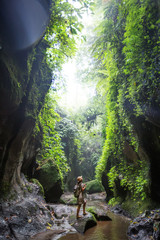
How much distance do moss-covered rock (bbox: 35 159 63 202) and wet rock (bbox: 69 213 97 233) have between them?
3937 millimetres

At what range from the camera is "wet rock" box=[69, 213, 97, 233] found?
5489 mm

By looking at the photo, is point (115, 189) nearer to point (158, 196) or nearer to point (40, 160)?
point (158, 196)

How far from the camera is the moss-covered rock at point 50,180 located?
1002cm

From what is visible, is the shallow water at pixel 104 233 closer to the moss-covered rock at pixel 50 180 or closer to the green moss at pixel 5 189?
the green moss at pixel 5 189

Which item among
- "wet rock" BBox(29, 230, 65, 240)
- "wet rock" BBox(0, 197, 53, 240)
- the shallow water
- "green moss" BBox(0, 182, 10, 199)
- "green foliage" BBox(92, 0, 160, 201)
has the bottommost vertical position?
the shallow water

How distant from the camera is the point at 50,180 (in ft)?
33.5

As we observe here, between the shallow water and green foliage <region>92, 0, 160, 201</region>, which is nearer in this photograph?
Result: the shallow water

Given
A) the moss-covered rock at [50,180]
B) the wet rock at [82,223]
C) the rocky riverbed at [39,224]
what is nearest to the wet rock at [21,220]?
the rocky riverbed at [39,224]

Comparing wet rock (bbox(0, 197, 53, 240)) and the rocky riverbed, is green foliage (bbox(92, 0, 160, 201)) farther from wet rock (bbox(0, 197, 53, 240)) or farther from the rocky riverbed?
wet rock (bbox(0, 197, 53, 240))

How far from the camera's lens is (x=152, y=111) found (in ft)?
15.8

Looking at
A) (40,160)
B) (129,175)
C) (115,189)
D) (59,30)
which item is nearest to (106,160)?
(115,189)

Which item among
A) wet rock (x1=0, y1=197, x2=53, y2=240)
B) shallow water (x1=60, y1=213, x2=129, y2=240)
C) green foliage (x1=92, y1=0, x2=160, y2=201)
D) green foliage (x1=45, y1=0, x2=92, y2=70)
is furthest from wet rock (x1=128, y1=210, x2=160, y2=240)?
green foliage (x1=45, y1=0, x2=92, y2=70)

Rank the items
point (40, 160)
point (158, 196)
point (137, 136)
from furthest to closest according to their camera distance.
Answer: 1. point (40, 160)
2. point (137, 136)
3. point (158, 196)

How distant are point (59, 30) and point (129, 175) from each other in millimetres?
7350
